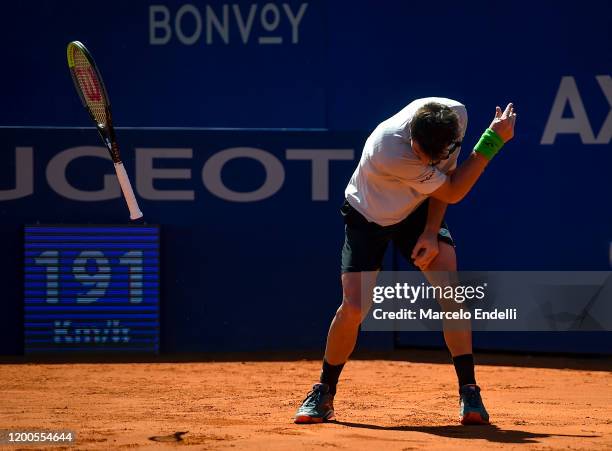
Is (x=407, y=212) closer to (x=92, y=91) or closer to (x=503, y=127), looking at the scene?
(x=503, y=127)

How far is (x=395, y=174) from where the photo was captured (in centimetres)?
432

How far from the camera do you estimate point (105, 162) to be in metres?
7.16

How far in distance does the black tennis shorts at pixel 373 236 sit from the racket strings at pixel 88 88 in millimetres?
1546

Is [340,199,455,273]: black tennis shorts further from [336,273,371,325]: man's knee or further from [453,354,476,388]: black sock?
[453,354,476,388]: black sock

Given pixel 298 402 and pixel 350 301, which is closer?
pixel 350 301

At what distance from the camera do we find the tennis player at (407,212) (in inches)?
168

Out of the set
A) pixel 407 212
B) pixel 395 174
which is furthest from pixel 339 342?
pixel 395 174

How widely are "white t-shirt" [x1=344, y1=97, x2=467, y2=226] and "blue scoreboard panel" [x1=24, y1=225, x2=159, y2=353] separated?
2.86 meters

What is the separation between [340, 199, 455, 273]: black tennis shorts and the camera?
450cm

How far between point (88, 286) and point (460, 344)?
329cm

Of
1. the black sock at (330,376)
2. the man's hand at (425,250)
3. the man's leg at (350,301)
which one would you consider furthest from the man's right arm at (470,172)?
the black sock at (330,376)

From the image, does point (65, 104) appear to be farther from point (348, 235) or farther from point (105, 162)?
point (348, 235)

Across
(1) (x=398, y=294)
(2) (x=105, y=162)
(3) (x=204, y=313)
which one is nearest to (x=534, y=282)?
(1) (x=398, y=294)

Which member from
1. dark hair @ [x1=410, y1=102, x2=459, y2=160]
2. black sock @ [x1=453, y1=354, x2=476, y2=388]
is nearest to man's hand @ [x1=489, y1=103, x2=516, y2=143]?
dark hair @ [x1=410, y1=102, x2=459, y2=160]
